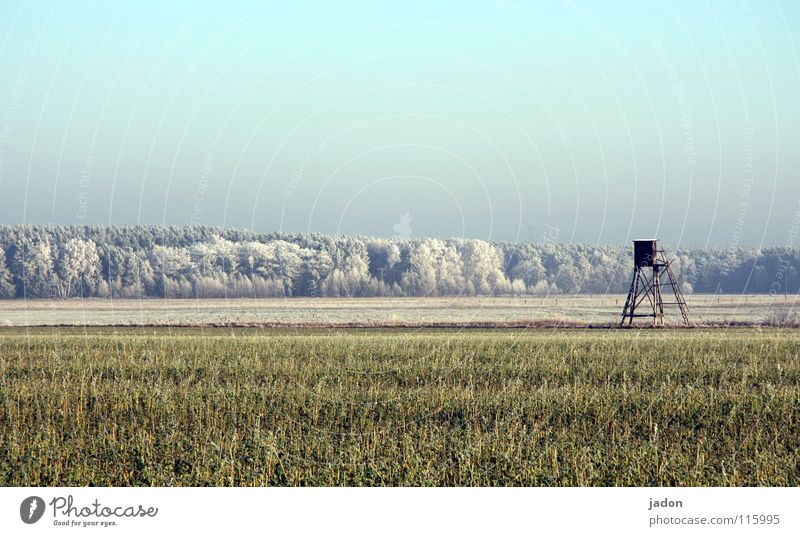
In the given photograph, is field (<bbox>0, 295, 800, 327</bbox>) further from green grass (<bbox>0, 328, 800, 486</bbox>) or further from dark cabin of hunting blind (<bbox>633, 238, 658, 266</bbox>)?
green grass (<bbox>0, 328, 800, 486</bbox>)

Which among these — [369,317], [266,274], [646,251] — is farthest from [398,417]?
[266,274]

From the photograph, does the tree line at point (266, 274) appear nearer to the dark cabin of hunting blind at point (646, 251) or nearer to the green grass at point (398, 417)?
the dark cabin of hunting blind at point (646, 251)

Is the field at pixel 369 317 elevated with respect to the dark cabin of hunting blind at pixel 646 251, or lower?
lower

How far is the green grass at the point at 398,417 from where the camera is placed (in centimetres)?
1925

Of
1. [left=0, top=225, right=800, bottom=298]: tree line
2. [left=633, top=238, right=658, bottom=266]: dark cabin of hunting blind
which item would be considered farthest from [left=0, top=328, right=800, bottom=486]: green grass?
[left=0, top=225, right=800, bottom=298]: tree line

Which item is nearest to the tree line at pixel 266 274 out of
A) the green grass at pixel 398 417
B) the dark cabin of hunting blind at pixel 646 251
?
the dark cabin of hunting blind at pixel 646 251

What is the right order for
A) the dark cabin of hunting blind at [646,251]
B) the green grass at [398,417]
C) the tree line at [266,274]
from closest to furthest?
the green grass at [398,417] → the dark cabin of hunting blind at [646,251] → the tree line at [266,274]

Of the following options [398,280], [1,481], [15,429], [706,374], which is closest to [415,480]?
[1,481]

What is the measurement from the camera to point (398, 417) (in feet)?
87.3

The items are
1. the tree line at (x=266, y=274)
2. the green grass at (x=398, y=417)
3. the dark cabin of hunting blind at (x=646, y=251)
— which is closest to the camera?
the green grass at (x=398, y=417)

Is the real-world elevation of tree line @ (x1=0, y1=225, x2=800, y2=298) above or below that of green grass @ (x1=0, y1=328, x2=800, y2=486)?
above

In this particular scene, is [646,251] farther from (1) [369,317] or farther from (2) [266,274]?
(2) [266,274]

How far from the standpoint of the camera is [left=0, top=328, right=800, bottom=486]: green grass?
1925 cm
